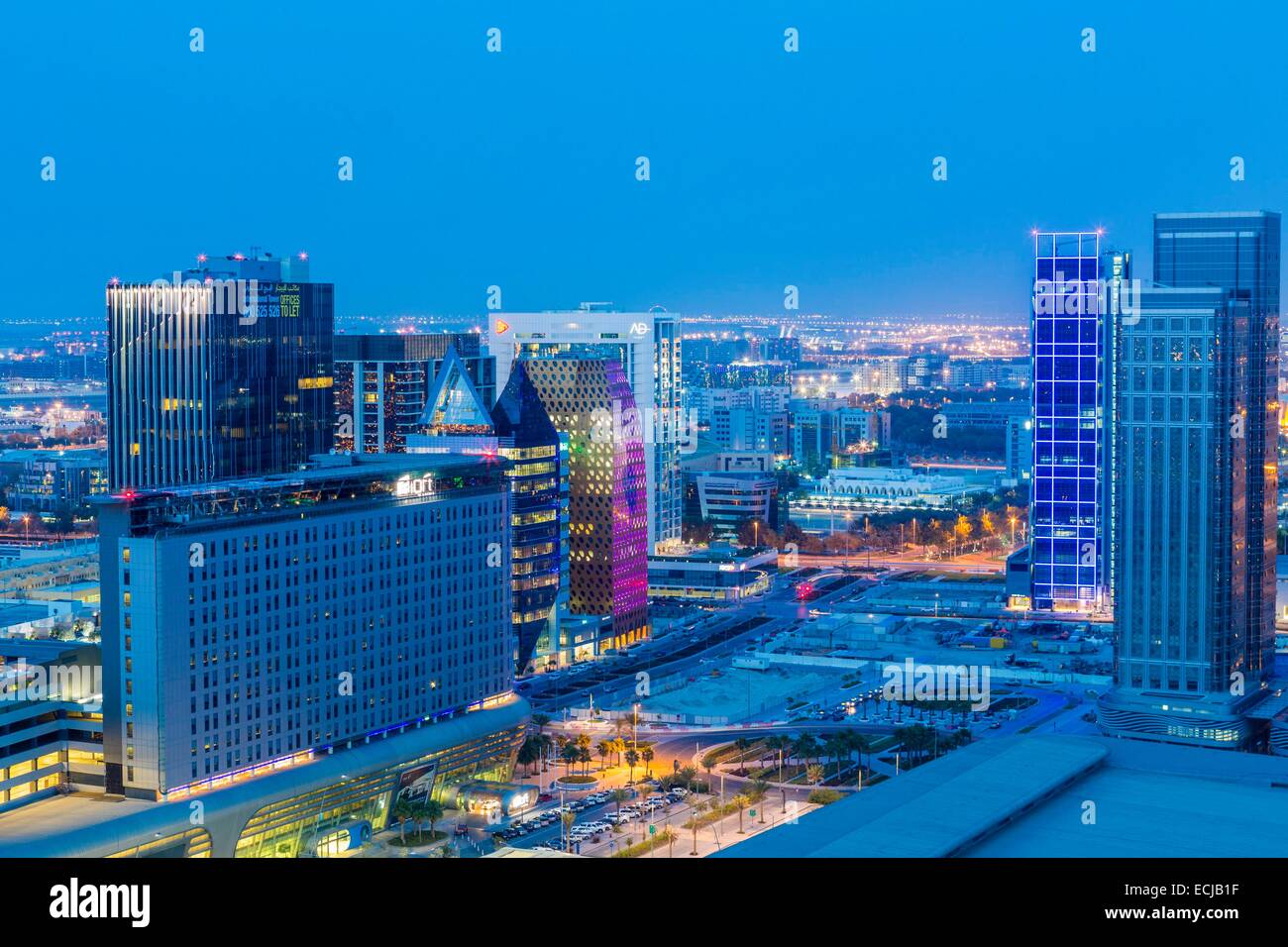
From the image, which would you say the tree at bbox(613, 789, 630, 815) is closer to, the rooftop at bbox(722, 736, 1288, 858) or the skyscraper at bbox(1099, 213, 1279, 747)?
the rooftop at bbox(722, 736, 1288, 858)

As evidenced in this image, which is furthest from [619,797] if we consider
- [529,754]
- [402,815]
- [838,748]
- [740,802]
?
[838,748]

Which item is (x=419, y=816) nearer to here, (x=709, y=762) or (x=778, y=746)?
(x=709, y=762)

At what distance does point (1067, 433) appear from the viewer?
158ft

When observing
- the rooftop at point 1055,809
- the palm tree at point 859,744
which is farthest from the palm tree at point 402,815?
the palm tree at point 859,744

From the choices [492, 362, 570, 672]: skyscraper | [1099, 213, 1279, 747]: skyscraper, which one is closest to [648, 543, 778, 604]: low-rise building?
[492, 362, 570, 672]: skyscraper

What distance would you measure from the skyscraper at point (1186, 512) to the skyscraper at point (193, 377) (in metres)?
21.0

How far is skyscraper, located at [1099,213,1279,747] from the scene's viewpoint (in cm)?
3331

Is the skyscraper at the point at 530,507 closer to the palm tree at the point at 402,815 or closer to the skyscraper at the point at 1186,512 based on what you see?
the palm tree at the point at 402,815

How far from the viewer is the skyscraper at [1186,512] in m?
33.3

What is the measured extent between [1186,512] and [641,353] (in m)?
25.7

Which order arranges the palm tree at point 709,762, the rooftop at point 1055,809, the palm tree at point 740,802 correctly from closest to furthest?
the rooftop at point 1055,809, the palm tree at point 740,802, the palm tree at point 709,762
